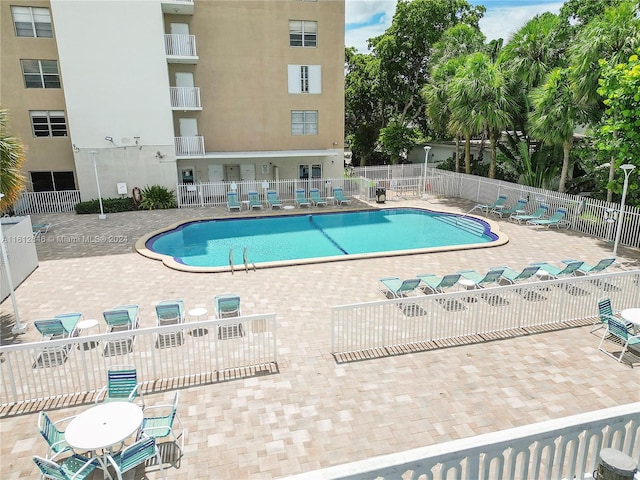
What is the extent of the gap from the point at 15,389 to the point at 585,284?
437 inches

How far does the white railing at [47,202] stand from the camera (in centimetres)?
2170

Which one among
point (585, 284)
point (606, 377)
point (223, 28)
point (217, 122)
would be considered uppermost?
point (223, 28)

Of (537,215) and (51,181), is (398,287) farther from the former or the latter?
(51,181)

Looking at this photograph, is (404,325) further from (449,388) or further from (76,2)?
(76,2)

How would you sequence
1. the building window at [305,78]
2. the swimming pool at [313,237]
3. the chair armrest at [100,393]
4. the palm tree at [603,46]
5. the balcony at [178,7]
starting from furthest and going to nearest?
the building window at [305,78] < the balcony at [178,7] < the swimming pool at [313,237] < the palm tree at [603,46] < the chair armrest at [100,393]

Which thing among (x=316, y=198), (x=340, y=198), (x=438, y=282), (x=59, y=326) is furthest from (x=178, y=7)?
(x=438, y=282)

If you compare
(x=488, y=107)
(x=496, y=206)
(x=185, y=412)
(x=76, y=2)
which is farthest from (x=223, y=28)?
(x=185, y=412)

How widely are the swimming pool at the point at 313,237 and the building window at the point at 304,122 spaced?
23.5 ft

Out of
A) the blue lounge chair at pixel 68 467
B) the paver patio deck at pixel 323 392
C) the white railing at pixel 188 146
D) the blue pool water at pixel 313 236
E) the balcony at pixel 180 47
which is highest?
the balcony at pixel 180 47

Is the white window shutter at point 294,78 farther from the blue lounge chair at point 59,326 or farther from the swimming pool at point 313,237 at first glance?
the blue lounge chair at point 59,326

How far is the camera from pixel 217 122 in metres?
25.4

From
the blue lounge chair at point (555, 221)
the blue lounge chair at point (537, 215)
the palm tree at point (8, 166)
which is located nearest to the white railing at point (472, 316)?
the palm tree at point (8, 166)

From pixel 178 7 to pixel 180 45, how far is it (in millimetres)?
1799

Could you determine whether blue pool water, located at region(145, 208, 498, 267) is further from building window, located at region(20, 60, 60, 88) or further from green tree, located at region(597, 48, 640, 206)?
building window, located at region(20, 60, 60, 88)
